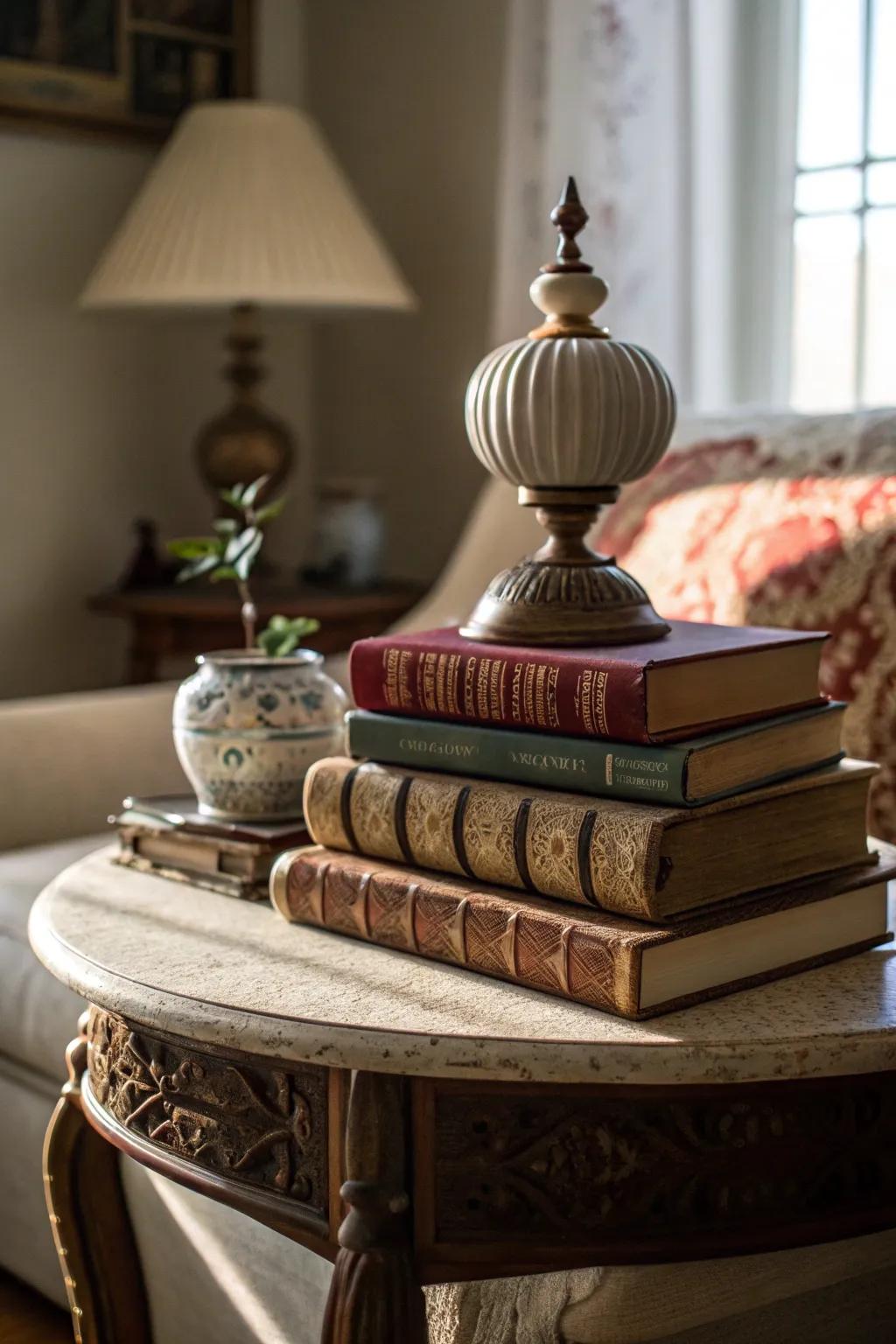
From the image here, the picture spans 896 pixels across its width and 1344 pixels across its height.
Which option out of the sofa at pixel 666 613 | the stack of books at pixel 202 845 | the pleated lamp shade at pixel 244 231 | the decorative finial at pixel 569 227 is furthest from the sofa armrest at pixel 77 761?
the decorative finial at pixel 569 227

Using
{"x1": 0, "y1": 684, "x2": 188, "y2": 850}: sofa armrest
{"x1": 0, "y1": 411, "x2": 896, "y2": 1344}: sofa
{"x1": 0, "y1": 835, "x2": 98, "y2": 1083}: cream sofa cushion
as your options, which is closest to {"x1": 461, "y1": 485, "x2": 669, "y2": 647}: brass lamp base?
{"x1": 0, "y1": 411, "x2": 896, "y2": 1344}: sofa

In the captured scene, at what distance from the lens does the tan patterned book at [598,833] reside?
82 centimetres

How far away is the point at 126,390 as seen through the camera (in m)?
2.74

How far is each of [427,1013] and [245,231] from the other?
174cm

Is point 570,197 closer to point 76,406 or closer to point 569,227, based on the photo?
point 569,227

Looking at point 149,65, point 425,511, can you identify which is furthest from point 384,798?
point 149,65

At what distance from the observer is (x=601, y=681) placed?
0.85 metres

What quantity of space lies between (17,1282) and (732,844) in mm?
1097

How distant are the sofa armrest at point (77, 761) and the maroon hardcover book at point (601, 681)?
76 centimetres

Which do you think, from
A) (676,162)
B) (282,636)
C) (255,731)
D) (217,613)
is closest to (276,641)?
(282,636)

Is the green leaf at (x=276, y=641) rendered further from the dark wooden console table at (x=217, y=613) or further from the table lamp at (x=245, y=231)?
the table lamp at (x=245, y=231)

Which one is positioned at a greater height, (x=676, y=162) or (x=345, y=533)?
(x=676, y=162)

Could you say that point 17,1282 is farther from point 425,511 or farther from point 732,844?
point 425,511

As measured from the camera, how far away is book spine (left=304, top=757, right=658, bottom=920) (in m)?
0.82
